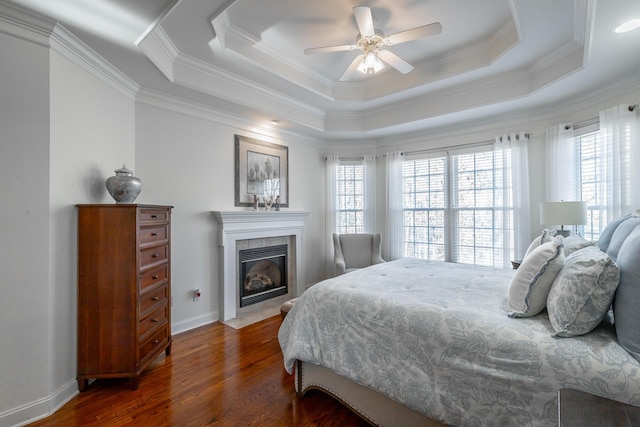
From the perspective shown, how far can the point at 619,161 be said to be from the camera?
2713 millimetres

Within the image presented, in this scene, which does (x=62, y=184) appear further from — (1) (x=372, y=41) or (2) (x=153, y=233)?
(1) (x=372, y=41)

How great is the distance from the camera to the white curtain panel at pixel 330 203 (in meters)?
4.93

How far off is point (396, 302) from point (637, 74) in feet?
10.4

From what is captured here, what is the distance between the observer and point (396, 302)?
5.56 ft

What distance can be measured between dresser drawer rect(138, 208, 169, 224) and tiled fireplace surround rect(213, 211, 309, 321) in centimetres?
81

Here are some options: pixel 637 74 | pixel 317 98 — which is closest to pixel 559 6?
pixel 637 74

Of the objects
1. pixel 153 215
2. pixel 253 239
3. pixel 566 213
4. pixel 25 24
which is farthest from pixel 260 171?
pixel 566 213

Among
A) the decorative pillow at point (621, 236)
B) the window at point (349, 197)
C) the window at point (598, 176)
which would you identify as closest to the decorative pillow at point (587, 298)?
the decorative pillow at point (621, 236)

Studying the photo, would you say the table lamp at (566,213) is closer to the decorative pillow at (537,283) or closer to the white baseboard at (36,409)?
the decorative pillow at (537,283)

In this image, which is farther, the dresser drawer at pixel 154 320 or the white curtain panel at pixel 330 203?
the white curtain panel at pixel 330 203

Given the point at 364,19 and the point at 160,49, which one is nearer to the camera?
the point at 364,19

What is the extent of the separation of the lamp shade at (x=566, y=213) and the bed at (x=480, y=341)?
0.91 m

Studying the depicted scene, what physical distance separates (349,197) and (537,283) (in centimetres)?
364

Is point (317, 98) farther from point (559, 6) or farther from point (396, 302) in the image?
point (396, 302)
